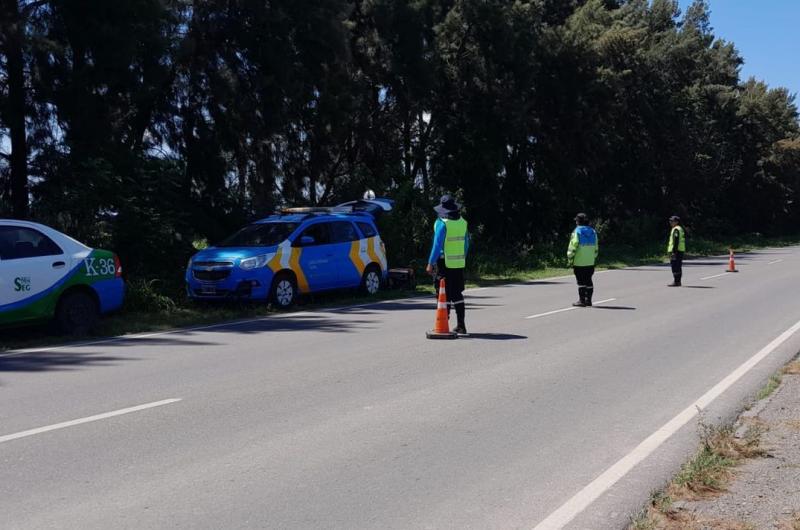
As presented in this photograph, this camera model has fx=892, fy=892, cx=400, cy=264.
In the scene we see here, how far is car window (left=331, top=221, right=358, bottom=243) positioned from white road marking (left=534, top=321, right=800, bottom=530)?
10020 millimetres

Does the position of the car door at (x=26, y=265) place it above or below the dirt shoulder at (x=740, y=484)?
above

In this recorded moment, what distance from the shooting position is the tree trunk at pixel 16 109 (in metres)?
17.2

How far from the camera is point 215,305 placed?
17.4 meters

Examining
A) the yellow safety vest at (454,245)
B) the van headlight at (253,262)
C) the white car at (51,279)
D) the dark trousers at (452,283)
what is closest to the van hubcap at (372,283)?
the van headlight at (253,262)

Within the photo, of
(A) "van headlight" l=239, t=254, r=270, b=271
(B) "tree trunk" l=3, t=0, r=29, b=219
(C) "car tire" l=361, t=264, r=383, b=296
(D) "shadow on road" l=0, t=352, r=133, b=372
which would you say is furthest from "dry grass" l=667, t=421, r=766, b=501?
(B) "tree trunk" l=3, t=0, r=29, b=219

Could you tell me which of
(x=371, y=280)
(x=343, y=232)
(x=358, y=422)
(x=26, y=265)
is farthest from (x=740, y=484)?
(x=371, y=280)

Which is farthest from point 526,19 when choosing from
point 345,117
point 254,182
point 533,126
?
point 254,182

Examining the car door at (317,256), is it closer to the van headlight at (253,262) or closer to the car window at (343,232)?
the car window at (343,232)

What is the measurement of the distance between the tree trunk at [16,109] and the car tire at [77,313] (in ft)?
19.7

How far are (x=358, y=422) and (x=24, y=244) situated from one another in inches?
278

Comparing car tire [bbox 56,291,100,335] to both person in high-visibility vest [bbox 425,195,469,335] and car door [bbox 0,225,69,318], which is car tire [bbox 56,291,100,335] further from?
person in high-visibility vest [bbox 425,195,469,335]

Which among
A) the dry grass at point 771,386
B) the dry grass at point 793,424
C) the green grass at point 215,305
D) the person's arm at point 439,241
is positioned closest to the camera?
the dry grass at point 793,424

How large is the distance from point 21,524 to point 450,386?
16.2 ft

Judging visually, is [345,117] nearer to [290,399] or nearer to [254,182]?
[254,182]
